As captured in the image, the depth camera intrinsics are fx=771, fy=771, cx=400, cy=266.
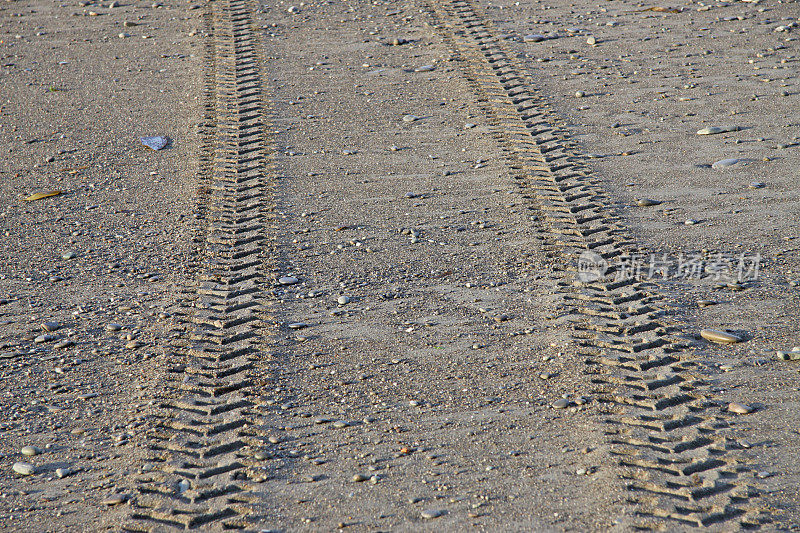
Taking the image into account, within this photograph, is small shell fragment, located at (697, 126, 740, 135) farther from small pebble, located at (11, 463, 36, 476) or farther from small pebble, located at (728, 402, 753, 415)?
small pebble, located at (11, 463, 36, 476)

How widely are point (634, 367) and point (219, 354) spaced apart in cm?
168

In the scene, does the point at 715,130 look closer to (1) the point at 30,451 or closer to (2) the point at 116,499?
(2) the point at 116,499

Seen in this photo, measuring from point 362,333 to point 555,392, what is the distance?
0.86 metres

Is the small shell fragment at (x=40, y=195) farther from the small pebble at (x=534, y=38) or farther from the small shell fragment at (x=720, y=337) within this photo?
the small pebble at (x=534, y=38)

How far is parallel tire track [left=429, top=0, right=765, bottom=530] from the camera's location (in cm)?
244

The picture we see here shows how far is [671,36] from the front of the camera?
6.19m

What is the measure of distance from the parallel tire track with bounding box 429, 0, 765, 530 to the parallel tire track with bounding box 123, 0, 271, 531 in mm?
1306

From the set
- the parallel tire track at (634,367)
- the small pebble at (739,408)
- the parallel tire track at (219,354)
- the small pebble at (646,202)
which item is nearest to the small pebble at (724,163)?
the small pebble at (646,202)

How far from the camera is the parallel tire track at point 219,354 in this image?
8.24ft

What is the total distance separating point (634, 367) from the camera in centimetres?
303

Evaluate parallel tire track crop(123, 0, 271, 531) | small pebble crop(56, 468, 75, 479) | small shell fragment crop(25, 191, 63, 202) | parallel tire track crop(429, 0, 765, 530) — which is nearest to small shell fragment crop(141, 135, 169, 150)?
parallel tire track crop(123, 0, 271, 531)

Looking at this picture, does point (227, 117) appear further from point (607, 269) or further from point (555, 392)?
point (555, 392)

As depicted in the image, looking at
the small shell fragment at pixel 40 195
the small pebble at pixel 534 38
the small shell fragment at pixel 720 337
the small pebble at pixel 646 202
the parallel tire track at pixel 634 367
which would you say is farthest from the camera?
the small pebble at pixel 534 38

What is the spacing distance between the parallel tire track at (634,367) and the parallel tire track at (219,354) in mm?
1306
